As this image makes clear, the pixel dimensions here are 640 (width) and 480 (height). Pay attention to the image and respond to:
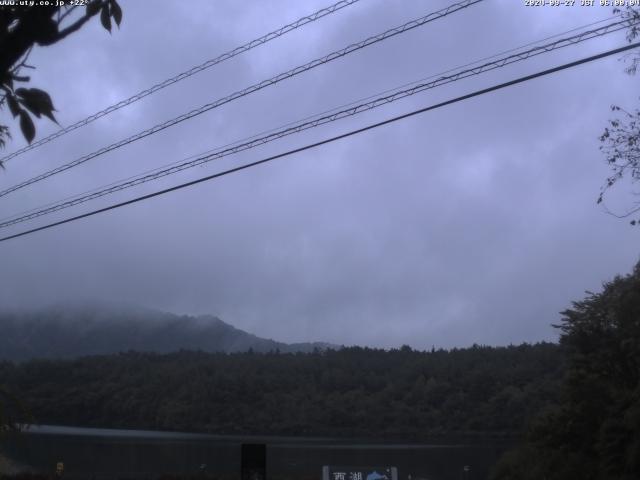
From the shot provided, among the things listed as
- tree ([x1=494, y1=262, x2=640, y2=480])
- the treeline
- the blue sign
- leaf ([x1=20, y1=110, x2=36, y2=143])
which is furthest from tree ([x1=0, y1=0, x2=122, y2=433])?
the treeline

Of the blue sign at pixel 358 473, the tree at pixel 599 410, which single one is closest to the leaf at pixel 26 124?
the blue sign at pixel 358 473

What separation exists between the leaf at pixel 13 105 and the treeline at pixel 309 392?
125 ft

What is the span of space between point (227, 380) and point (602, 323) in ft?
108

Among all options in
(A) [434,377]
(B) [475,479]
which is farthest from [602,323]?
(A) [434,377]

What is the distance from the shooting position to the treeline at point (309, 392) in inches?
1673

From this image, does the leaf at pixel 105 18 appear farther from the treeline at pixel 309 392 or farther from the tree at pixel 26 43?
the treeline at pixel 309 392

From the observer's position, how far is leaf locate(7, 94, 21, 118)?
12.3 ft

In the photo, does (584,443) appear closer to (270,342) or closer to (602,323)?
(602,323)

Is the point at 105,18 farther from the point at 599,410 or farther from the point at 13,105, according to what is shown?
the point at 599,410

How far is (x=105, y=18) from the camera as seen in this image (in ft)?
13.4

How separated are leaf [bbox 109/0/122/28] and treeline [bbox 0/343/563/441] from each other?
37.8m

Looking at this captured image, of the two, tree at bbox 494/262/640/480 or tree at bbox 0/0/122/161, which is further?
tree at bbox 494/262/640/480

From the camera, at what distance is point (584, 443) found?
1931cm

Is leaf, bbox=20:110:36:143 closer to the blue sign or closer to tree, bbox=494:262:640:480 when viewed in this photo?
the blue sign
